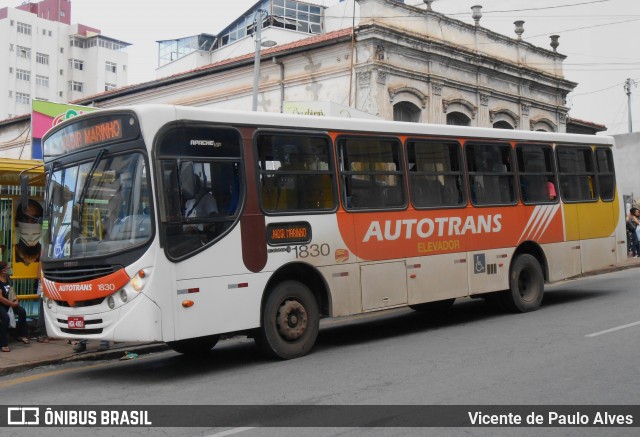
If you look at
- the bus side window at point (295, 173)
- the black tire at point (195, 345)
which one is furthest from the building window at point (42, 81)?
the bus side window at point (295, 173)

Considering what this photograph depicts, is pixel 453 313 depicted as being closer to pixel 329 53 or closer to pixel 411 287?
pixel 411 287

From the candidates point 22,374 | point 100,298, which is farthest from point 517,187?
point 22,374

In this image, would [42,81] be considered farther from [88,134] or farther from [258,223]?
[258,223]

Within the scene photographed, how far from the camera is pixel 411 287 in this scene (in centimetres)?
1114

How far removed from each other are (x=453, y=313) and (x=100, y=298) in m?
7.34

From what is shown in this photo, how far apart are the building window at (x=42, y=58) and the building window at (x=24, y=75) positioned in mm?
2157

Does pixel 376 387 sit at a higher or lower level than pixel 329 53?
lower

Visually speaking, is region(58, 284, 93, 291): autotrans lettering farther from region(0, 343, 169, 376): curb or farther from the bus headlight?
region(0, 343, 169, 376): curb

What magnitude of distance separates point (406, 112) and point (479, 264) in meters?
12.1

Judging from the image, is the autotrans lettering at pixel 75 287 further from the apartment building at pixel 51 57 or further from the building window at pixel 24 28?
the building window at pixel 24 28

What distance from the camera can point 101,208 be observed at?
8.77 m

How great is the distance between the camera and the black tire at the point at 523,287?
13000 mm

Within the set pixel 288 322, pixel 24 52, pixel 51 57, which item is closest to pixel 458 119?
pixel 288 322

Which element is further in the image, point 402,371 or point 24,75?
point 24,75
